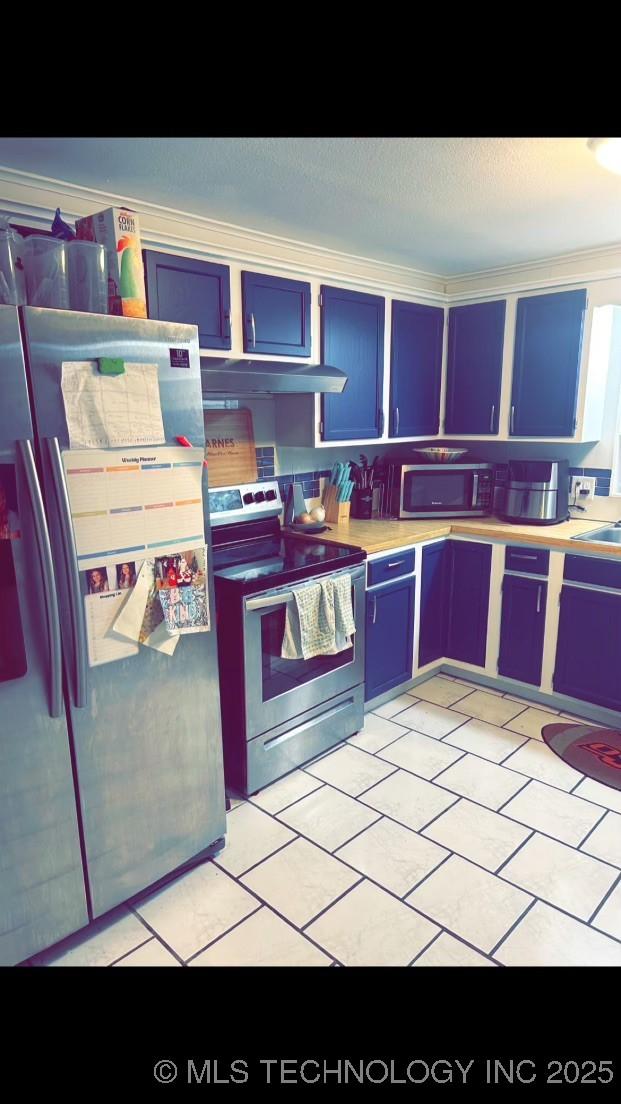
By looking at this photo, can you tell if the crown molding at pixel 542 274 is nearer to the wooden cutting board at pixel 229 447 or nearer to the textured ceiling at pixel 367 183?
the textured ceiling at pixel 367 183

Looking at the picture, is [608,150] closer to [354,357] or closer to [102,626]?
[354,357]

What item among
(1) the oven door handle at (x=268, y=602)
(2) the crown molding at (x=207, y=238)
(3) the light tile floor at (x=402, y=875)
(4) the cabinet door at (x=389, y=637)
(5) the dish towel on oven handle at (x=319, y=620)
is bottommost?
(3) the light tile floor at (x=402, y=875)

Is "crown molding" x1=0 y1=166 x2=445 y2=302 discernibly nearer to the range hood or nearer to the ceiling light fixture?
the range hood

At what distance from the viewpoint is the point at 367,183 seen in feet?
7.09

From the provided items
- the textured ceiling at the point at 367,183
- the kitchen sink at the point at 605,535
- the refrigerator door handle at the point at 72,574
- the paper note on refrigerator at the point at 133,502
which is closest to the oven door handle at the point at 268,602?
the paper note on refrigerator at the point at 133,502

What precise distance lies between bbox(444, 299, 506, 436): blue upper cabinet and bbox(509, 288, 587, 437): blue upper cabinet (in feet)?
0.39

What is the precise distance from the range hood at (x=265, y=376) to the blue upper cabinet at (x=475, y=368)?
1188 millimetres

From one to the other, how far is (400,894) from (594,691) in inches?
61.9

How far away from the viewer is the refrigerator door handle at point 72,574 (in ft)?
5.07

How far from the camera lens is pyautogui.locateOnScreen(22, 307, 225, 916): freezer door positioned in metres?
1.56
